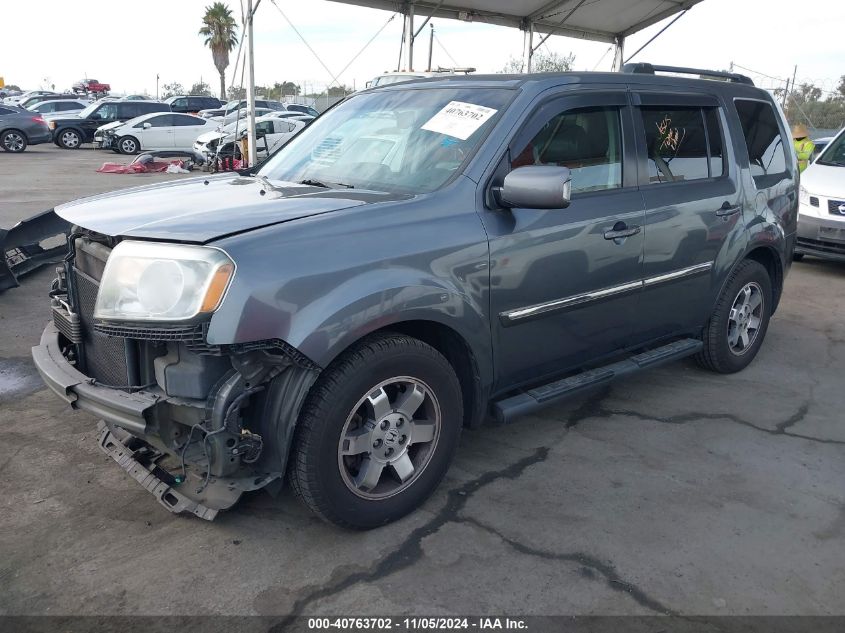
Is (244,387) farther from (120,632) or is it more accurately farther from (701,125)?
(701,125)

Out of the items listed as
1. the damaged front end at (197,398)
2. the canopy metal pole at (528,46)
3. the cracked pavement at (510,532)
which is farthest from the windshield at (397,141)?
the canopy metal pole at (528,46)

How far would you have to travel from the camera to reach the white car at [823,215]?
8.00 meters

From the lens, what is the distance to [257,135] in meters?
18.8

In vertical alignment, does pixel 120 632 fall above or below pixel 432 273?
below

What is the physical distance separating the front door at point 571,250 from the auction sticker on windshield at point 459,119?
21 centimetres

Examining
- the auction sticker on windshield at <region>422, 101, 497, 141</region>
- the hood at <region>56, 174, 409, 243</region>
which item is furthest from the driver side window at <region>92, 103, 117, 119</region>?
the auction sticker on windshield at <region>422, 101, 497, 141</region>

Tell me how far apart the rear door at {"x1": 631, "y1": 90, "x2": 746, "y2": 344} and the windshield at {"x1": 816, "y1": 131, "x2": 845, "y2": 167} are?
558 cm

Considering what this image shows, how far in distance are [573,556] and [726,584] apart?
0.58 metres

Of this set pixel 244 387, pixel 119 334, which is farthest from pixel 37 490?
pixel 244 387

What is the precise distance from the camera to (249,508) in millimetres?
3217

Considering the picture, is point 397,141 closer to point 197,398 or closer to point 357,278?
point 357,278

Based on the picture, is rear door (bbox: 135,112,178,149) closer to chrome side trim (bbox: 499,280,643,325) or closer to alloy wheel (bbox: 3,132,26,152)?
alloy wheel (bbox: 3,132,26,152)

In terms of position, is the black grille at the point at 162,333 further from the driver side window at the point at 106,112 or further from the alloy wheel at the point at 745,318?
the driver side window at the point at 106,112

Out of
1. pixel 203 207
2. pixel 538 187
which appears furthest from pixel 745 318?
pixel 203 207
